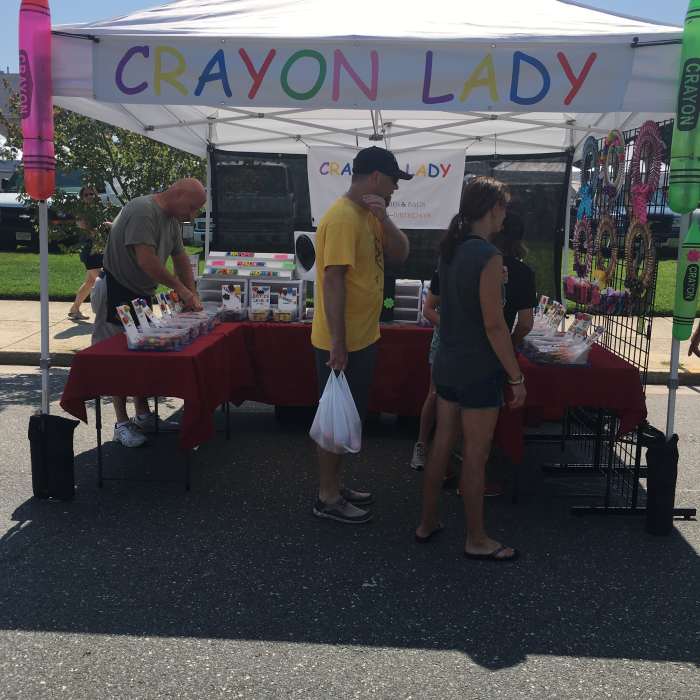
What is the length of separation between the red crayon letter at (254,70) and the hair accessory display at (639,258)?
2.19 metres

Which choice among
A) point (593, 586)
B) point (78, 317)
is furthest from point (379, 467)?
point (78, 317)

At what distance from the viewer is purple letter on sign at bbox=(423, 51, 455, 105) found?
4306 mm

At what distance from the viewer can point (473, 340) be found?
3.69 meters

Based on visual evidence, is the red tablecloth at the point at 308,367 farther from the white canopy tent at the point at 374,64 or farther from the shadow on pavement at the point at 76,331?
the shadow on pavement at the point at 76,331

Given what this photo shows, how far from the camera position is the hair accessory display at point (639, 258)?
14.7 ft

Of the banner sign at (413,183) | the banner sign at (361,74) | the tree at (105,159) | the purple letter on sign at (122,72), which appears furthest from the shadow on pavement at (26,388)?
the banner sign at (361,74)

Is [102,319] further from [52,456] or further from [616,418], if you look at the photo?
[616,418]

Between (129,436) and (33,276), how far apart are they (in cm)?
1005

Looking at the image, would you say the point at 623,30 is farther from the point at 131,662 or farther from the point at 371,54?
the point at 131,662

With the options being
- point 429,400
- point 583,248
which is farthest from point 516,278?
point 583,248

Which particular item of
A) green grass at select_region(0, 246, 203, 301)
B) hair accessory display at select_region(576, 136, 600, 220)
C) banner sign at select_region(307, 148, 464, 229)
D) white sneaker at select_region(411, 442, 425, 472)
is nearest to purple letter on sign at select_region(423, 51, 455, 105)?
hair accessory display at select_region(576, 136, 600, 220)

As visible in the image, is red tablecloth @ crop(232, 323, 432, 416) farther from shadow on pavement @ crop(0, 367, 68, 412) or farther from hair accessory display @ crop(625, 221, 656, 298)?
shadow on pavement @ crop(0, 367, 68, 412)

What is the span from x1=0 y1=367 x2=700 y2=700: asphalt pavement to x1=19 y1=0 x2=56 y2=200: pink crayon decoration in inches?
71.9

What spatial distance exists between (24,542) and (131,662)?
1338 mm
